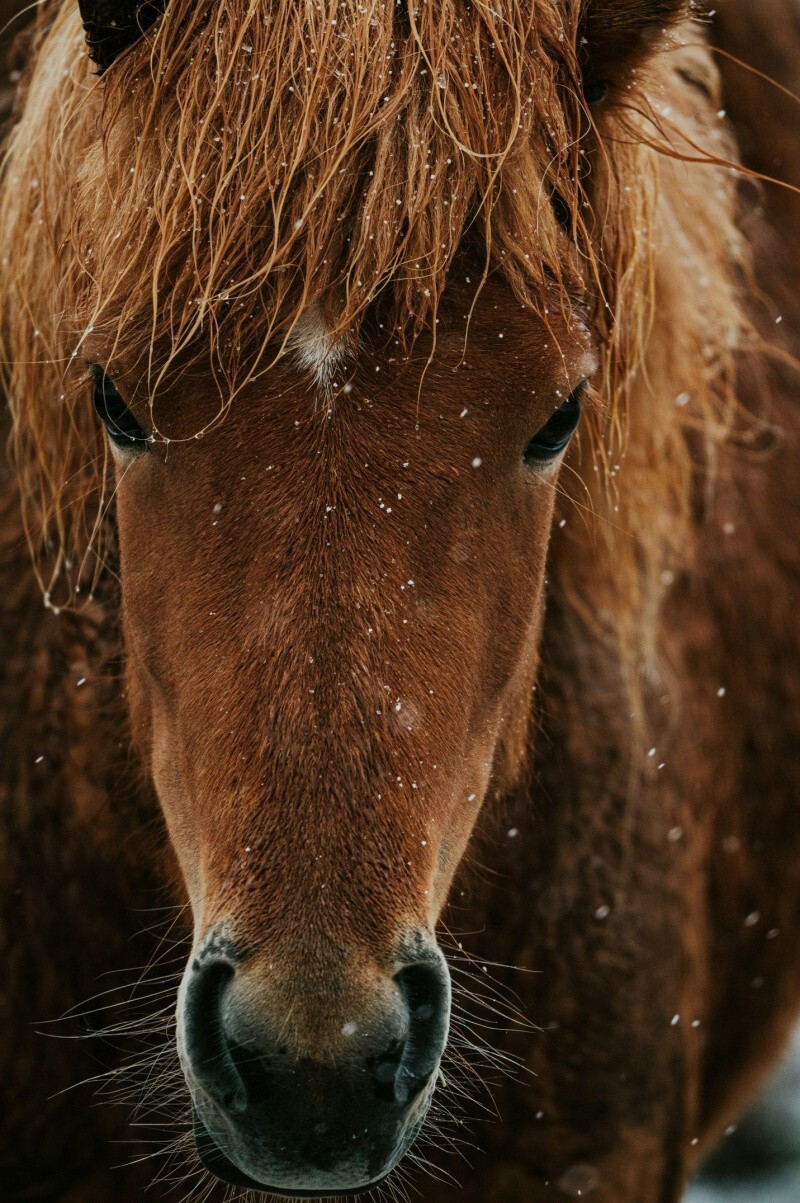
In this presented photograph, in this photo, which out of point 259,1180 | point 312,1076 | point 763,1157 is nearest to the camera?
point 312,1076

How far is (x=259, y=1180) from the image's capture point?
1484mm

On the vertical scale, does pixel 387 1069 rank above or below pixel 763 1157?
above

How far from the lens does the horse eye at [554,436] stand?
1.82 metres

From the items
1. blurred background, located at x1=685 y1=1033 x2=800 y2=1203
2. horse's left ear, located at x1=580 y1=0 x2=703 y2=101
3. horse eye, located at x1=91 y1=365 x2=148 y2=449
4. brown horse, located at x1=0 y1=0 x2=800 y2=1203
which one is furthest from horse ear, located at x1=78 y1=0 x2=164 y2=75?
blurred background, located at x1=685 y1=1033 x2=800 y2=1203

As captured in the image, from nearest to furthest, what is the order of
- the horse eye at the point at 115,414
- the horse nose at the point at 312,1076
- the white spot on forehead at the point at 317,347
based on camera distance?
the horse nose at the point at 312,1076, the white spot on forehead at the point at 317,347, the horse eye at the point at 115,414

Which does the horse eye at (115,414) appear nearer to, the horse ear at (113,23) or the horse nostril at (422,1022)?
the horse ear at (113,23)

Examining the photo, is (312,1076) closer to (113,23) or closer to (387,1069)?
(387,1069)

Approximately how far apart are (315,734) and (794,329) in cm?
247

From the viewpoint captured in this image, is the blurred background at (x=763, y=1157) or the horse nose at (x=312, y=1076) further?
the blurred background at (x=763, y=1157)

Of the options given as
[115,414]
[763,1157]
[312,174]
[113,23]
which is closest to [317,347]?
[312,174]

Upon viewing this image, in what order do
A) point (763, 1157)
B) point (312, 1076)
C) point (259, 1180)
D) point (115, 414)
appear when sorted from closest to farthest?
point (312, 1076)
point (259, 1180)
point (115, 414)
point (763, 1157)

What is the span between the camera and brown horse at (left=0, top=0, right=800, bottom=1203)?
1.49 m

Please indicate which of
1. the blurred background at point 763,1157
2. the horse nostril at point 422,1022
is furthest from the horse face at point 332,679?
the blurred background at point 763,1157

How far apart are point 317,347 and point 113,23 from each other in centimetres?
52
